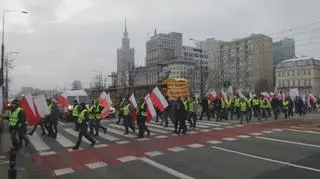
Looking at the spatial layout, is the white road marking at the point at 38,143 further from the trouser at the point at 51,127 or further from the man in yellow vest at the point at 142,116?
the man in yellow vest at the point at 142,116

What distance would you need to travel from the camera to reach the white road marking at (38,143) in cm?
1769

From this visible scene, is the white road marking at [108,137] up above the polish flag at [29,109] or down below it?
below

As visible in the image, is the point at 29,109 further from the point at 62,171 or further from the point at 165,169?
the point at 165,169

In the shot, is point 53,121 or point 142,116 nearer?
point 142,116

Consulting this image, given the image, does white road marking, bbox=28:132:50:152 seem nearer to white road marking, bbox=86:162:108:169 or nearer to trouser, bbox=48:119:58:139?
trouser, bbox=48:119:58:139

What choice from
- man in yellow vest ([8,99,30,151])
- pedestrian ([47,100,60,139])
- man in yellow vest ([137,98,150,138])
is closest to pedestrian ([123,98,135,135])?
man in yellow vest ([137,98,150,138])

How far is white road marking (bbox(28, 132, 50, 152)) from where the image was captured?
1769 centimetres

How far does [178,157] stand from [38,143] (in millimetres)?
7601

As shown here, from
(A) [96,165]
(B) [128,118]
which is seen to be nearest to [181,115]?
(B) [128,118]

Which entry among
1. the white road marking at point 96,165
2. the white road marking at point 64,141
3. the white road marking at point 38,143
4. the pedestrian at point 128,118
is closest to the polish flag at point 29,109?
the white road marking at point 38,143

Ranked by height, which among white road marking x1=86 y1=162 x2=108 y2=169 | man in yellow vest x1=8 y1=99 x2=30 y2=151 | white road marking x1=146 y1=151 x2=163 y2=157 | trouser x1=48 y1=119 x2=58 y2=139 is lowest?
white road marking x1=86 y1=162 x2=108 y2=169

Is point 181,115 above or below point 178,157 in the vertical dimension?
above

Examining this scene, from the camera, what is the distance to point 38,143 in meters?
19.4

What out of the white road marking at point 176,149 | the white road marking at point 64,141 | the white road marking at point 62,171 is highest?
the white road marking at point 176,149
